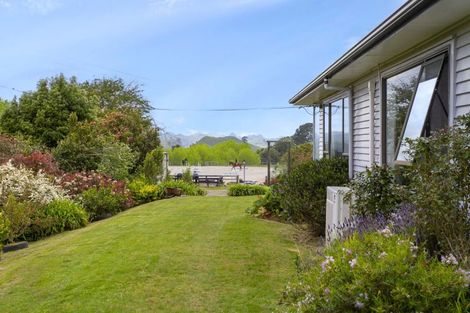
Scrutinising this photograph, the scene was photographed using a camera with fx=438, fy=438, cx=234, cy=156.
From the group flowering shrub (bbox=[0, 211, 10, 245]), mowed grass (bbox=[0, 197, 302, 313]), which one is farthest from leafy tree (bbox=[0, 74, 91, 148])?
flowering shrub (bbox=[0, 211, 10, 245])

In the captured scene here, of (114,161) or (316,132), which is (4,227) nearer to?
(114,161)

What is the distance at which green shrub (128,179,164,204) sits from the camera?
16094 millimetres

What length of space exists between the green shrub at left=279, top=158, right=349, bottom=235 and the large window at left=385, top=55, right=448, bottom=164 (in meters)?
1.26

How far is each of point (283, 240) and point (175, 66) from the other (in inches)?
888

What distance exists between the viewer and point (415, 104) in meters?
5.83

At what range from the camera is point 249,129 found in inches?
1889

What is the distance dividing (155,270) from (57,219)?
555 centimetres

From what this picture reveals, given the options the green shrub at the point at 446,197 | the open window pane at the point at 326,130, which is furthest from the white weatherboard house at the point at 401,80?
the open window pane at the point at 326,130

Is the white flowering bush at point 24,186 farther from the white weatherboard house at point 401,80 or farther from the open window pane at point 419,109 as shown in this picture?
the open window pane at point 419,109

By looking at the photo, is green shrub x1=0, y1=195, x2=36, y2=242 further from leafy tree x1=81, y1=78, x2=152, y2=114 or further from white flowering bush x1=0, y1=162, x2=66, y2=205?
leafy tree x1=81, y1=78, x2=152, y2=114

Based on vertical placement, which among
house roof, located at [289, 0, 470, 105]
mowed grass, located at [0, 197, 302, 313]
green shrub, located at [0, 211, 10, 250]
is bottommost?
mowed grass, located at [0, 197, 302, 313]

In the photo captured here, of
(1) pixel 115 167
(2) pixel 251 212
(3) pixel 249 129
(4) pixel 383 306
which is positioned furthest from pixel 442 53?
(3) pixel 249 129

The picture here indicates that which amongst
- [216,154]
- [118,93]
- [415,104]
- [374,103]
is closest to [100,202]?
[374,103]

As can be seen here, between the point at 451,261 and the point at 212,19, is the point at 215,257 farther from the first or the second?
the point at 212,19
